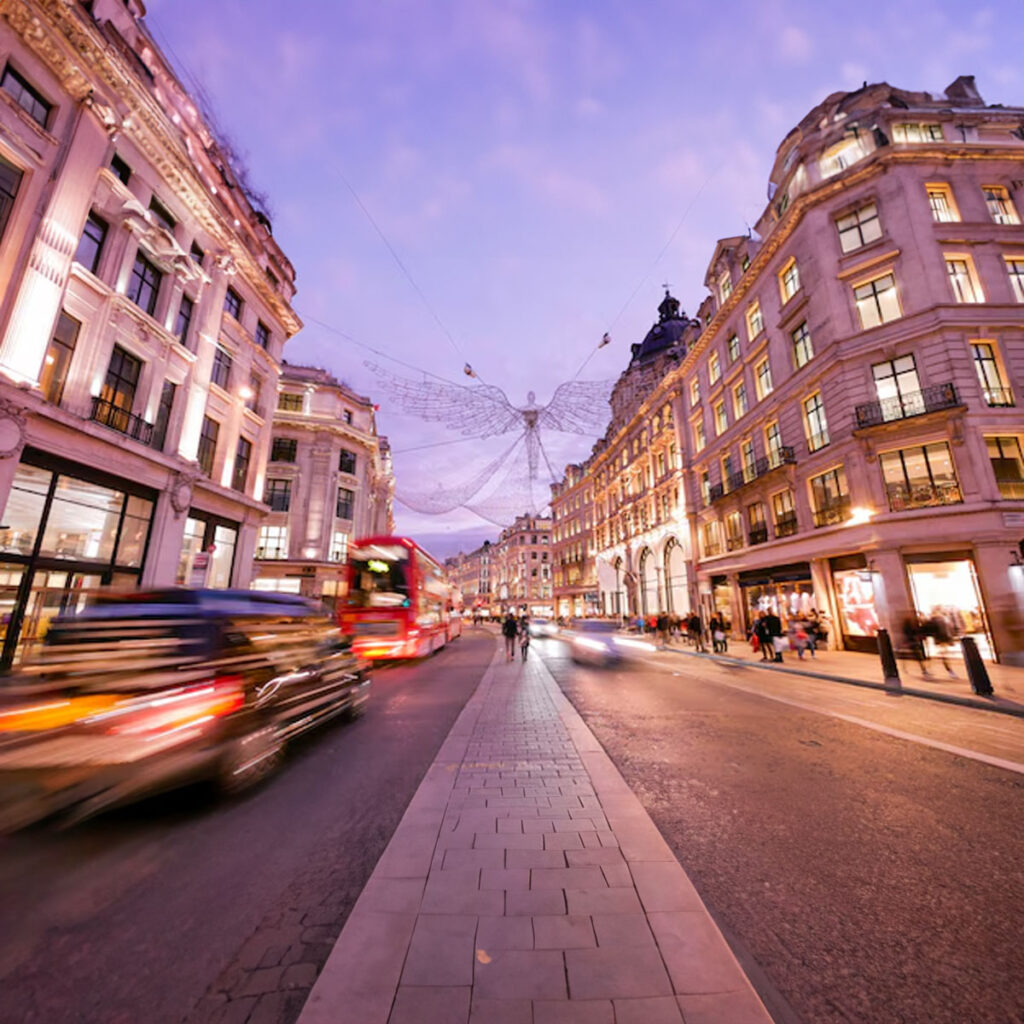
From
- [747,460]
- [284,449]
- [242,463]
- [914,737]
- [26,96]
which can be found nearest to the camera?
[914,737]

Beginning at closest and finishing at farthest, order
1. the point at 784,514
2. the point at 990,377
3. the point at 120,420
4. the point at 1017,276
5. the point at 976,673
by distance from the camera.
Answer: the point at 976,673, the point at 120,420, the point at 990,377, the point at 1017,276, the point at 784,514

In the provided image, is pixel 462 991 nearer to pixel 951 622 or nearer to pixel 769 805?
pixel 769 805

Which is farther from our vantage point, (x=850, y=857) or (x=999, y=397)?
(x=999, y=397)

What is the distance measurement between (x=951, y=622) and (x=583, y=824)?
1729 cm

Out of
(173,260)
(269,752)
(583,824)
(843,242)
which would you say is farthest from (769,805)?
(843,242)

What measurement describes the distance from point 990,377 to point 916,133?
11911 mm

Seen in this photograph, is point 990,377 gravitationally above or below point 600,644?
above

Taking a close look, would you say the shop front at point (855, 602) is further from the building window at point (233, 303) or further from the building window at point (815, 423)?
the building window at point (233, 303)

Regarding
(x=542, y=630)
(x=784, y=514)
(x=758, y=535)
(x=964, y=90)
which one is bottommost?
(x=542, y=630)

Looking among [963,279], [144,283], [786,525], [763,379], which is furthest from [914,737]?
[144,283]

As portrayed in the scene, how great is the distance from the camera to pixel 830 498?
58.7 ft

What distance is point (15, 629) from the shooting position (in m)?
11.1

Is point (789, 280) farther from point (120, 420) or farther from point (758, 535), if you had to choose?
point (120, 420)

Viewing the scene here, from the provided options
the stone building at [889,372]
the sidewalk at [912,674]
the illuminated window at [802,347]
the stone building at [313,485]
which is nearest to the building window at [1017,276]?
the stone building at [889,372]
